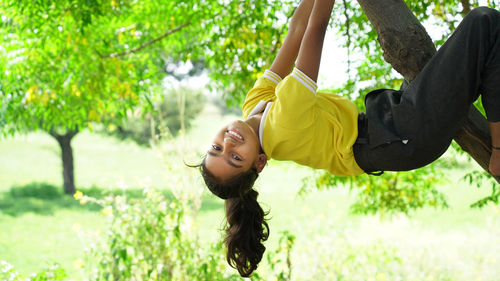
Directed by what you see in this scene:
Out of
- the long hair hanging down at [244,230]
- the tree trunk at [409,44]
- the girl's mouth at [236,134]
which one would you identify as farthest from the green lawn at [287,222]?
the tree trunk at [409,44]

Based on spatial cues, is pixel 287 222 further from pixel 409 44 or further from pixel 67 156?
pixel 409 44

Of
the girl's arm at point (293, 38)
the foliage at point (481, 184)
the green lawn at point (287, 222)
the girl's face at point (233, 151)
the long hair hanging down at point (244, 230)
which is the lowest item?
the green lawn at point (287, 222)

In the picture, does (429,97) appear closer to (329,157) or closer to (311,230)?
(329,157)

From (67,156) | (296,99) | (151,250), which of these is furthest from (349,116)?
(67,156)

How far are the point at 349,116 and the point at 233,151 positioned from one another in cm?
44

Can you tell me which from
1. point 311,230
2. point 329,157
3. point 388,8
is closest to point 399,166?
point 329,157

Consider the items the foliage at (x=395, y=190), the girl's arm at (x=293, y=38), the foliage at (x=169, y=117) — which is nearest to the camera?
the girl's arm at (x=293, y=38)

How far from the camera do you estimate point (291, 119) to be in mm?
1614

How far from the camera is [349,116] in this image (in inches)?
69.9

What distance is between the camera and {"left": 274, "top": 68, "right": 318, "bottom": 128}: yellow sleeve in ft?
5.10

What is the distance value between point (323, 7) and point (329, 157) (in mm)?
532

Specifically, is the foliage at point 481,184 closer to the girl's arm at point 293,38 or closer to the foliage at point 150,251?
the foliage at point 150,251

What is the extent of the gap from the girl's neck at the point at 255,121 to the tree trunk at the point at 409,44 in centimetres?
52

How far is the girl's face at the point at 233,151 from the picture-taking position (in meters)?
1.81
